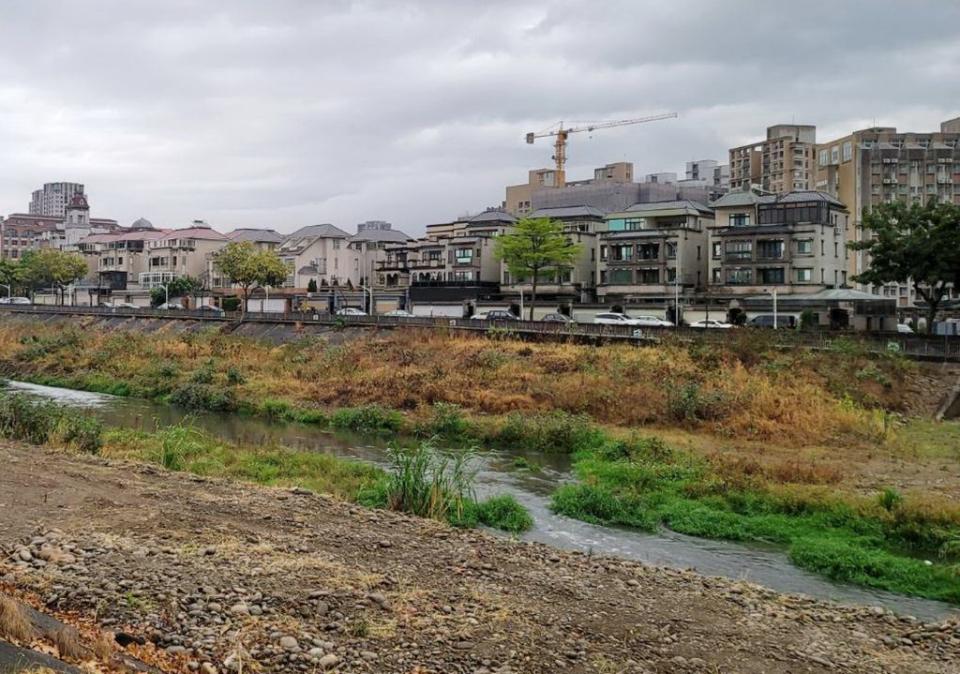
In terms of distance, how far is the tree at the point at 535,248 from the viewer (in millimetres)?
65312

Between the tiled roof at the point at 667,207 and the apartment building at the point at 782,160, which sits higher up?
the apartment building at the point at 782,160

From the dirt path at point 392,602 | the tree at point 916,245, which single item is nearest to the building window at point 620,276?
the tree at point 916,245

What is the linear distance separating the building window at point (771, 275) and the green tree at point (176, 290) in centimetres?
6609

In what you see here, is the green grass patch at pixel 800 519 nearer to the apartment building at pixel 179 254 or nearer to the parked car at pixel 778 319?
the parked car at pixel 778 319

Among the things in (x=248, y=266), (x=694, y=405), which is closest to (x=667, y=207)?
(x=694, y=405)

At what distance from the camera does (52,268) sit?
100500 millimetres

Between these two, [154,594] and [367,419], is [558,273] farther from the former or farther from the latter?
[154,594]

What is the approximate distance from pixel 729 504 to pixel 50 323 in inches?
2978

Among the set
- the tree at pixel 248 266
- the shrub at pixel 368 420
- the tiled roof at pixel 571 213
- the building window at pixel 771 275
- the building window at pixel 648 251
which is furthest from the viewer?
the tree at pixel 248 266

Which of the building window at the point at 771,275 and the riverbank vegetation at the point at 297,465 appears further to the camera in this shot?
the building window at the point at 771,275

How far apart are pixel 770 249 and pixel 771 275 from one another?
6.46 feet

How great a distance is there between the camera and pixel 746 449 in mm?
26750

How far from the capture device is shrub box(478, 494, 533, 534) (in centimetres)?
1783

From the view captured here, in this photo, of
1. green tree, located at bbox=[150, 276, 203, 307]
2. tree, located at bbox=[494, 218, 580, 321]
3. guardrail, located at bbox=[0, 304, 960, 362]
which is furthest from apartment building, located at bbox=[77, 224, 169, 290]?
tree, located at bbox=[494, 218, 580, 321]
